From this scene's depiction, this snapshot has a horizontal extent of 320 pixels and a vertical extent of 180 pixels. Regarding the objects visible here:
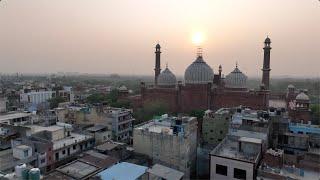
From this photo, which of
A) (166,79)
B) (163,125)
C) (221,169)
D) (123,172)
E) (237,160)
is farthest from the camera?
(166,79)

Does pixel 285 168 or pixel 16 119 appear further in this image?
pixel 16 119

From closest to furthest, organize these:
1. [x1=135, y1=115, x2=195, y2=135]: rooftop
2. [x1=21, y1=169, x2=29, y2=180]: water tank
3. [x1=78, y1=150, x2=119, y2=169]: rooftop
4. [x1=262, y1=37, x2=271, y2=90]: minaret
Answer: [x1=21, y1=169, x2=29, y2=180]: water tank
[x1=78, y1=150, x2=119, y2=169]: rooftop
[x1=135, y1=115, x2=195, y2=135]: rooftop
[x1=262, y1=37, x2=271, y2=90]: minaret

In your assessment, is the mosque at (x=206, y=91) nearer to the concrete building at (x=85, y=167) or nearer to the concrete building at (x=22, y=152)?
the concrete building at (x=85, y=167)

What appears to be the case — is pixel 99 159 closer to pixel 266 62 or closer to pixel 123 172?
pixel 123 172

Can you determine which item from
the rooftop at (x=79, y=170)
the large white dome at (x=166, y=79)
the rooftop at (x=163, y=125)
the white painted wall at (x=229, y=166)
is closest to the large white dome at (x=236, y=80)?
the large white dome at (x=166, y=79)

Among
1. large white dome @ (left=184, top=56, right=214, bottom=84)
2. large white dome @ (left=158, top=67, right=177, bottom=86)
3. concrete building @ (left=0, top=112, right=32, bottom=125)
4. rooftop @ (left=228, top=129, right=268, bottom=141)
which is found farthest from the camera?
large white dome @ (left=158, top=67, right=177, bottom=86)

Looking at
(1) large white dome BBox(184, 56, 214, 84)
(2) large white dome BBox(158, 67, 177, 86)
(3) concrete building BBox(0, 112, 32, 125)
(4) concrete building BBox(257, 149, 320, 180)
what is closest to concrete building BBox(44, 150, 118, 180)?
(4) concrete building BBox(257, 149, 320, 180)

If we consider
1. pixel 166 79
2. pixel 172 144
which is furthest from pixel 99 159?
pixel 166 79

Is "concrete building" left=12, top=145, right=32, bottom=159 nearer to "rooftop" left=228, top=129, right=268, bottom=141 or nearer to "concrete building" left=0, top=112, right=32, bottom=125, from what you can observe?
"concrete building" left=0, top=112, right=32, bottom=125
